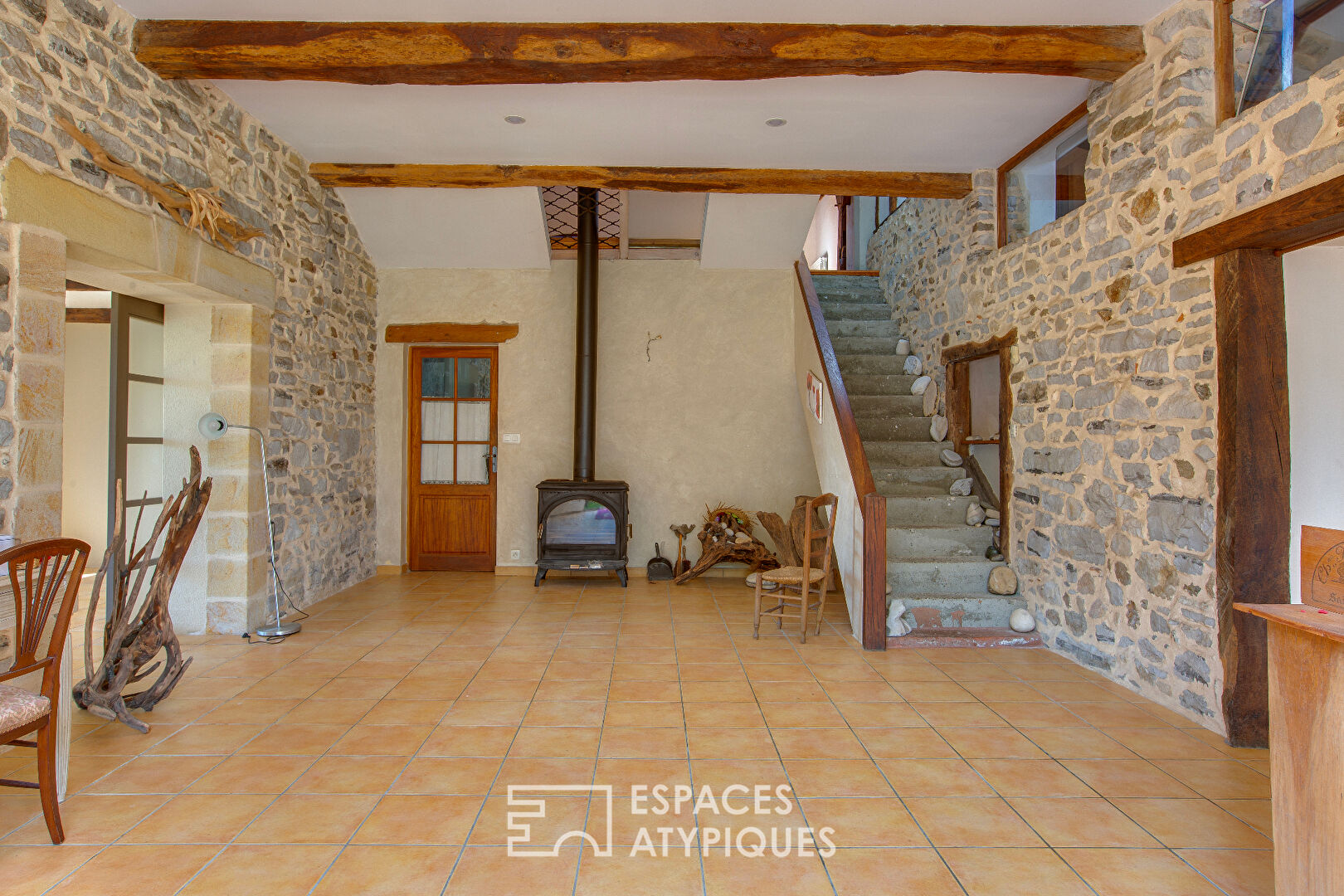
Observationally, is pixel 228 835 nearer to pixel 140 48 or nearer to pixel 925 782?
pixel 925 782

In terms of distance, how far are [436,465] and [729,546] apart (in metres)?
2.84

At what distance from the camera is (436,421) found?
6.73 meters

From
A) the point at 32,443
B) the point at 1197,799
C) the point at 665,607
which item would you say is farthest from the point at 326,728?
the point at 1197,799

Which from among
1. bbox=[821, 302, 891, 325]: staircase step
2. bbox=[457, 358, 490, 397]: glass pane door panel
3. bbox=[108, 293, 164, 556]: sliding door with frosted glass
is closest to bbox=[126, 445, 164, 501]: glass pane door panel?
bbox=[108, 293, 164, 556]: sliding door with frosted glass

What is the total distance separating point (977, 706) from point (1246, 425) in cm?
165

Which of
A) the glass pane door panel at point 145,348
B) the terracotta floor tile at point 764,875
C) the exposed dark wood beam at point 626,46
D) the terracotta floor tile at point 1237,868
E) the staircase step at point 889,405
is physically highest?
the exposed dark wood beam at point 626,46

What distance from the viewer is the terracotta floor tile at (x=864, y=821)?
2.19 meters

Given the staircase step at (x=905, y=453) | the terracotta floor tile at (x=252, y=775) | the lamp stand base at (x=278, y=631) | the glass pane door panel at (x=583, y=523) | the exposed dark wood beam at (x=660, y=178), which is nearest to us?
the terracotta floor tile at (x=252, y=775)

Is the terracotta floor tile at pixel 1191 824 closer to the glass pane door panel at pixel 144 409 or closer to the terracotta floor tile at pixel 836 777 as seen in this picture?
the terracotta floor tile at pixel 836 777

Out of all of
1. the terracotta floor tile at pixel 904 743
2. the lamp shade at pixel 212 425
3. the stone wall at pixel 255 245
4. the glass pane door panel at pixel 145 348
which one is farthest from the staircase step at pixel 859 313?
the glass pane door panel at pixel 145 348

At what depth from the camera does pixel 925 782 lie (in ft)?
8.41

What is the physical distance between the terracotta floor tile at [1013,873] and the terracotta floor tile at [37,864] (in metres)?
2.52

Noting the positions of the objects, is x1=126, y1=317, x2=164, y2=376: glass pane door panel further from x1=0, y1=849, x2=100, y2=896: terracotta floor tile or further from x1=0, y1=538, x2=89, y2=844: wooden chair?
x1=0, y1=849, x2=100, y2=896: terracotta floor tile

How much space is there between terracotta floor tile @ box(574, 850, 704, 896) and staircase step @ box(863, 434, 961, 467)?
399cm
